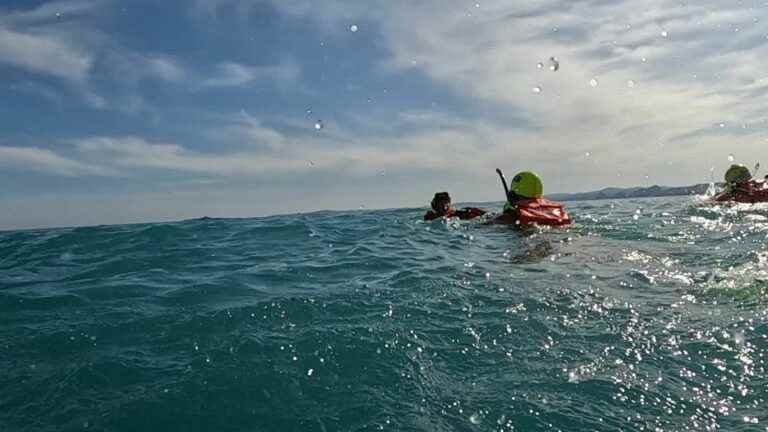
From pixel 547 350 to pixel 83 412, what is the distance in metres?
4.02

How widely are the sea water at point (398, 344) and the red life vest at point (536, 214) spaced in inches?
140

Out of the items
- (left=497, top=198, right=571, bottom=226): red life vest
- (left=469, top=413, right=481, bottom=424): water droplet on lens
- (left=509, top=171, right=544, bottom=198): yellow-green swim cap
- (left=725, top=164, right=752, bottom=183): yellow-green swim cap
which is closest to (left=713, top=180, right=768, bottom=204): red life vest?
(left=725, top=164, right=752, bottom=183): yellow-green swim cap

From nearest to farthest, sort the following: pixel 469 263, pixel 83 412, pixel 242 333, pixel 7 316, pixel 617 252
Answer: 1. pixel 83 412
2. pixel 242 333
3. pixel 7 316
4. pixel 469 263
5. pixel 617 252

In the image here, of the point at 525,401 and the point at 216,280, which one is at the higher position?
the point at 216,280

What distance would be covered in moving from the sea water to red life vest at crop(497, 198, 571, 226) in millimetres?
3567

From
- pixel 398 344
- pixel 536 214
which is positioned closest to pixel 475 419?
pixel 398 344

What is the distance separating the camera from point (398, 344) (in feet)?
16.0

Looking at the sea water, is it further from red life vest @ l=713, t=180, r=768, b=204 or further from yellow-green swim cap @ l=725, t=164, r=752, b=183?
yellow-green swim cap @ l=725, t=164, r=752, b=183

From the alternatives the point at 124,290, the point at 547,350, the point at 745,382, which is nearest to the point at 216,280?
the point at 124,290

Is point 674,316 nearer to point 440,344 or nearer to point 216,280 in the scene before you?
point 440,344

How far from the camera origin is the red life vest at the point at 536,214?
13194 mm

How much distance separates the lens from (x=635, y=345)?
4.75 m

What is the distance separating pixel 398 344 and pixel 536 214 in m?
9.43

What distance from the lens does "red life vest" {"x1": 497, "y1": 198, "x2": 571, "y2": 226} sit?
1319cm
